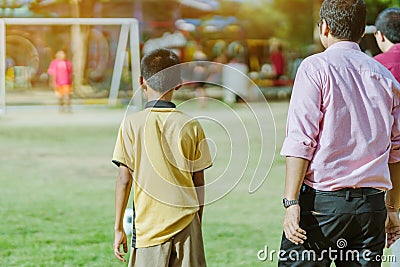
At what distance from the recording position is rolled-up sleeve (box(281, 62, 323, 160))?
2.73 meters

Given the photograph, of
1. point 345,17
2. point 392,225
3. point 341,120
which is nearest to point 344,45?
point 345,17

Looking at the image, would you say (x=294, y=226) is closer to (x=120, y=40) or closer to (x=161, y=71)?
(x=161, y=71)

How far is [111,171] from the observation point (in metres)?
9.72

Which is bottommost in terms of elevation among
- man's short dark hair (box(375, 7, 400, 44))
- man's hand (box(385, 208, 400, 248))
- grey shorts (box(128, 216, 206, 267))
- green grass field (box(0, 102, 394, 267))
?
green grass field (box(0, 102, 394, 267))

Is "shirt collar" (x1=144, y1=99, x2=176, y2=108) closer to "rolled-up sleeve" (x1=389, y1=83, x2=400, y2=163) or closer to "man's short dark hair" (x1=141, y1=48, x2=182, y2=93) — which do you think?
"man's short dark hair" (x1=141, y1=48, x2=182, y2=93)

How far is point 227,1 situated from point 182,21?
216cm

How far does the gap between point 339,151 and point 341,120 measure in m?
0.11

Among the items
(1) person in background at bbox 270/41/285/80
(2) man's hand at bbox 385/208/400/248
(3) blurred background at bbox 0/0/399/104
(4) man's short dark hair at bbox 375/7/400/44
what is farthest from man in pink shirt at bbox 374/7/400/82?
(1) person in background at bbox 270/41/285/80

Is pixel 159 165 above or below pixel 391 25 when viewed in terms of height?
below

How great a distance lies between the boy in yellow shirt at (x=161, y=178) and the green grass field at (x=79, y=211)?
77.7 inches

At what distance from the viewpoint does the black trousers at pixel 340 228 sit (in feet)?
9.17

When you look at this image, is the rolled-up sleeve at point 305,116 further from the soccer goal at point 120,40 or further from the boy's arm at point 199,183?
the soccer goal at point 120,40

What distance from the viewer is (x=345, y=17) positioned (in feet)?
9.30

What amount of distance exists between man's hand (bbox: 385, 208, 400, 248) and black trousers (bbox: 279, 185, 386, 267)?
25 cm
